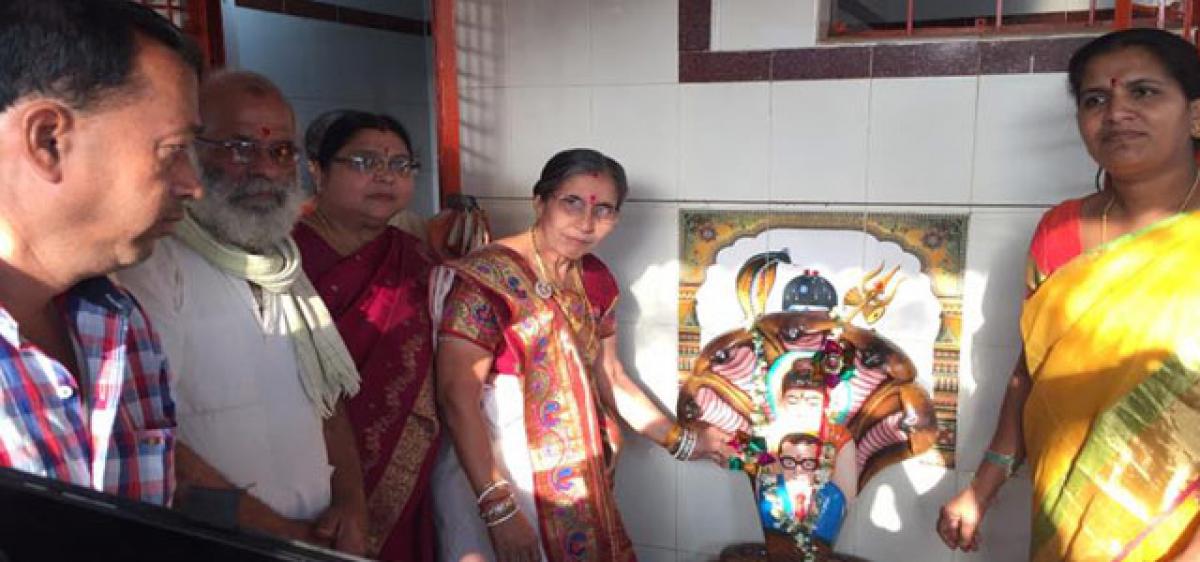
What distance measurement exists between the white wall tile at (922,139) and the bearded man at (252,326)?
5.11ft

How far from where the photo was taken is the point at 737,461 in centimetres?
250

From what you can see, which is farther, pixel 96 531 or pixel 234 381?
Answer: pixel 234 381

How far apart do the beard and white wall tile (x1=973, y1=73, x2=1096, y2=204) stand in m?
1.81

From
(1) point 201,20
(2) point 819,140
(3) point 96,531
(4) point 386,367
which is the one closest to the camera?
(3) point 96,531

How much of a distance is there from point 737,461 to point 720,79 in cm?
116

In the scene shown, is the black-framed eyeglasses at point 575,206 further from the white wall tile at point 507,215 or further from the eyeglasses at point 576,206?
the white wall tile at point 507,215

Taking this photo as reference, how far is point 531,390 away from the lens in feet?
6.99

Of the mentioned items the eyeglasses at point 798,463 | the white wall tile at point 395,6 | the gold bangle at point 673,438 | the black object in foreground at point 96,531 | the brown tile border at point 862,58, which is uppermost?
the white wall tile at point 395,6

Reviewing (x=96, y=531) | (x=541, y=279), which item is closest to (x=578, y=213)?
(x=541, y=279)

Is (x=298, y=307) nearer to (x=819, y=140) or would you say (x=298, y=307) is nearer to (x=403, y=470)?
(x=403, y=470)

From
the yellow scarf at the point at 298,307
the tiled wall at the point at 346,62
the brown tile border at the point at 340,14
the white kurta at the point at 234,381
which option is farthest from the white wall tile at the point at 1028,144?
the brown tile border at the point at 340,14

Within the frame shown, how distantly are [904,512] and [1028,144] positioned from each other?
3.72 ft

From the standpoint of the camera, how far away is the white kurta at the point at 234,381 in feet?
4.88

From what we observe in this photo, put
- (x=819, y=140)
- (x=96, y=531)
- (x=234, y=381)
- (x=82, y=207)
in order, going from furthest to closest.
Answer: (x=819, y=140), (x=234, y=381), (x=82, y=207), (x=96, y=531)
